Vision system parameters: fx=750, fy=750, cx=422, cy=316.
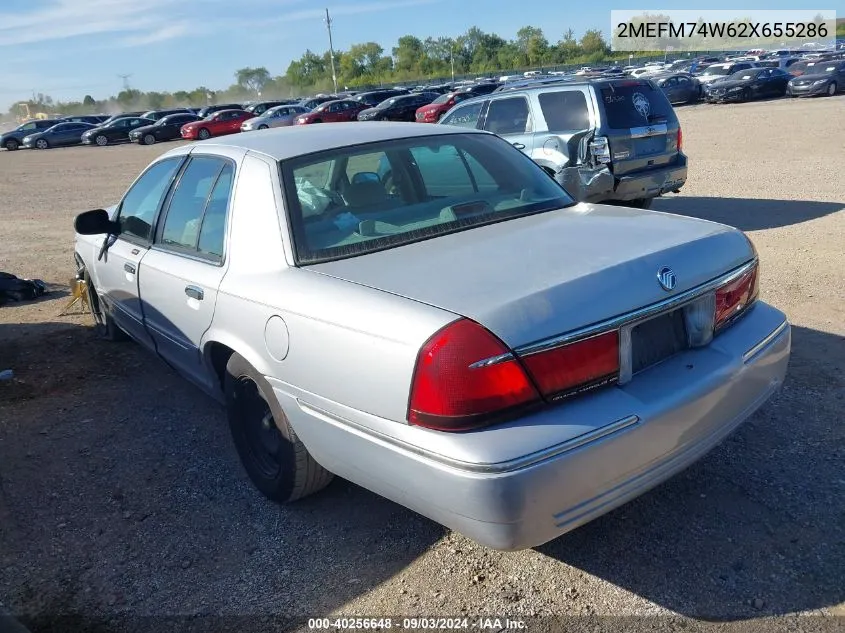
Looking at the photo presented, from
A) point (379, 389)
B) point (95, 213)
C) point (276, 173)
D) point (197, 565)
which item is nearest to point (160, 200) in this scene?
point (95, 213)

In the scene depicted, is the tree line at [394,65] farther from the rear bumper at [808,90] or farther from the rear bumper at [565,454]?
the rear bumper at [565,454]

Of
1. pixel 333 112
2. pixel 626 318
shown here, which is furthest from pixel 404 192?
pixel 333 112

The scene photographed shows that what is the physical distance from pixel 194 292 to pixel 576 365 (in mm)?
1987

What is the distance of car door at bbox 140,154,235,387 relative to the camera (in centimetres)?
355

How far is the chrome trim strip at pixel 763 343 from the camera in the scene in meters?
2.92

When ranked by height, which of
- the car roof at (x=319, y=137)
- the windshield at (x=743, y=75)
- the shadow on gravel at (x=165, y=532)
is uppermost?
the car roof at (x=319, y=137)

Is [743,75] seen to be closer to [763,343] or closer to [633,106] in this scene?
[633,106]

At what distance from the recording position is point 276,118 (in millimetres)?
36250

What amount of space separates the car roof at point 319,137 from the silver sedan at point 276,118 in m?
31.0

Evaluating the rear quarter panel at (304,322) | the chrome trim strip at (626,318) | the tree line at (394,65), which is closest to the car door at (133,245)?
the rear quarter panel at (304,322)

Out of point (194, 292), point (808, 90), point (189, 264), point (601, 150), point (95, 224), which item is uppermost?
point (95, 224)

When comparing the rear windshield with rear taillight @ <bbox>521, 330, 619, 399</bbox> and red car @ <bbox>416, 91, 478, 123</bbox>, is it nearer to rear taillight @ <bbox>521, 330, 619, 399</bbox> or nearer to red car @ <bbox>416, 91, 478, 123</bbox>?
rear taillight @ <bbox>521, 330, 619, 399</bbox>

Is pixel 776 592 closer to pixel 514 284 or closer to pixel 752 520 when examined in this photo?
pixel 752 520

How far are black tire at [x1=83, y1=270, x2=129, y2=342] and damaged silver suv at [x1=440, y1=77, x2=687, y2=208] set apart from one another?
14.4 ft
